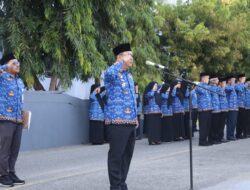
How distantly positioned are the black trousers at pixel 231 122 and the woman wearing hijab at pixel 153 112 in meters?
2.14

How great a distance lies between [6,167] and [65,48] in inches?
278

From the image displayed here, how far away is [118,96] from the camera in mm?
7512

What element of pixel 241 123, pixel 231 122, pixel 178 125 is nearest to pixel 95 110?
pixel 178 125

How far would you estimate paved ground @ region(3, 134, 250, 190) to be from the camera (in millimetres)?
8812

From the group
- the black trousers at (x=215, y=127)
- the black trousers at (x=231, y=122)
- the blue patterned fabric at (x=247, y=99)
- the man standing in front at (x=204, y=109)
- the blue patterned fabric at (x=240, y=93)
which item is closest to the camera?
the man standing in front at (x=204, y=109)

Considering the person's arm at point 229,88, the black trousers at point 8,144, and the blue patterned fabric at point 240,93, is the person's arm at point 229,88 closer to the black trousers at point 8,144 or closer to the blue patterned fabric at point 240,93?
the blue patterned fabric at point 240,93

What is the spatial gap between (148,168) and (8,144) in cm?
291

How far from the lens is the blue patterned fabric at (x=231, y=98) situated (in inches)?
651

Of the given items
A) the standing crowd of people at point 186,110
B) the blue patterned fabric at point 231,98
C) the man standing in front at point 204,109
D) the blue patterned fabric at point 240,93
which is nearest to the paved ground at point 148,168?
the man standing in front at point 204,109

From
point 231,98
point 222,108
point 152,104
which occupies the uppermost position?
point 231,98

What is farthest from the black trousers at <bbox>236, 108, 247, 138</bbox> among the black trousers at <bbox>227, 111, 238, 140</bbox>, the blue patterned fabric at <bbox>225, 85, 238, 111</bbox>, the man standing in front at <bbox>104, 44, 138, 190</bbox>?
the man standing in front at <bbox>104, 44, 138, 190</bbox>

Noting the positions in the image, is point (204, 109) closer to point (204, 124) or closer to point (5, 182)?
point (204, 124)

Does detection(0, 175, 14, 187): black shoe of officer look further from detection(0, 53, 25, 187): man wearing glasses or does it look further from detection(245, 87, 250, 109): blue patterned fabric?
detection(245, 87, 250, 109): blue patterned fabric

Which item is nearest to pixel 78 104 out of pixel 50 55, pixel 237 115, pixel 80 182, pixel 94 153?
pixel 50 55
